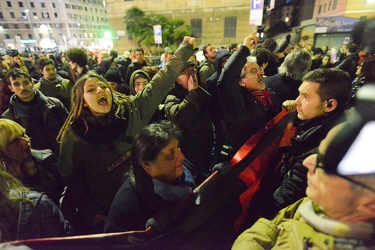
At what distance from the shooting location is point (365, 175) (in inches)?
26.0

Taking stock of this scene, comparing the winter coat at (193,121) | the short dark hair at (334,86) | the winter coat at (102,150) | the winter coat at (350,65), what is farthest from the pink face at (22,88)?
the winter coat at (350,65)

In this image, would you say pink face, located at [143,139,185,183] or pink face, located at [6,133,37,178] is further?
pink face, located at [6,133,37,178]

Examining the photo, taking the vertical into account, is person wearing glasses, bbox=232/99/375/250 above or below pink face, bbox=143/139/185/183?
above

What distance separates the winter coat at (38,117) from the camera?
9.47 ft

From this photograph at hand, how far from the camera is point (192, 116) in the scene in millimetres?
2387

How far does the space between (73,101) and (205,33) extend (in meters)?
25.4

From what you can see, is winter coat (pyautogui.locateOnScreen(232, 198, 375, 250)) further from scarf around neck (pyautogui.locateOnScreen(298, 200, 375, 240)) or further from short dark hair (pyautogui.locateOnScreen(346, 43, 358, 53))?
short dark hair (pyautogui.locateOnScreen(346, 43, 358, 53))

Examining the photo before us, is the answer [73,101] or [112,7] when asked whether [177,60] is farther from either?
[112,7]

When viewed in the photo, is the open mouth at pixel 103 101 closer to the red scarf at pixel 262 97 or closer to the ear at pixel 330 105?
the red scarf at pixel 262 97

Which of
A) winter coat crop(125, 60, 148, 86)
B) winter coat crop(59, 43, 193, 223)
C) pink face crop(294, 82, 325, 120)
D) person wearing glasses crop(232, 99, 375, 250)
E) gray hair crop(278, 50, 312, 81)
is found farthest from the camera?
winter coat crop(125, 60, 148, 86)

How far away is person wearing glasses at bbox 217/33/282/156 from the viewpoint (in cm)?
216

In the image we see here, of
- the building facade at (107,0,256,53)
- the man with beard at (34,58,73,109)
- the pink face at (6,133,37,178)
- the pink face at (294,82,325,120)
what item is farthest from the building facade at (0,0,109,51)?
the pink face at (294,82,325,120)

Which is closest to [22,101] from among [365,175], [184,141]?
[184,141]

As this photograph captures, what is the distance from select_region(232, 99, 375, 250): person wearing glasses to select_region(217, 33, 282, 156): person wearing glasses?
1440 millimetres
